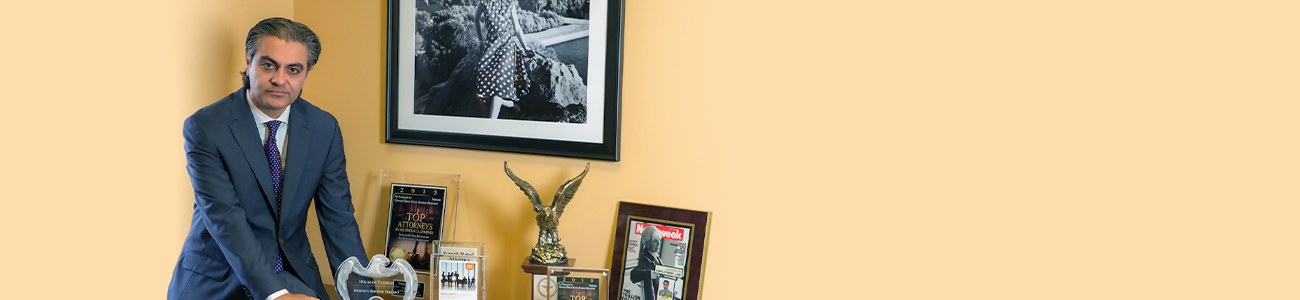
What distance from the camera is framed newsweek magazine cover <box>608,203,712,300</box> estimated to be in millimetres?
2014

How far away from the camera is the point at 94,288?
213 cm

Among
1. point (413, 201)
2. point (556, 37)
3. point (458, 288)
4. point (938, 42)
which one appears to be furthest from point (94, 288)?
point (938, 42)

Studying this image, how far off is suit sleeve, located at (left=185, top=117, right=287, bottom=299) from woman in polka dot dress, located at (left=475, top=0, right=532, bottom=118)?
73 centimetres

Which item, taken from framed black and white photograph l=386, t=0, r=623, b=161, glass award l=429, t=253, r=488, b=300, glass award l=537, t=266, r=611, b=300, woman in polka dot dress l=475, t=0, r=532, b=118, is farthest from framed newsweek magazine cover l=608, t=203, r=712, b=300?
woman in polka dot dress l=475, t=0, r=532, b=118

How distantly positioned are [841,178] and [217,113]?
65.6 inches

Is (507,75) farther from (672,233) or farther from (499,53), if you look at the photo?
(672,233)

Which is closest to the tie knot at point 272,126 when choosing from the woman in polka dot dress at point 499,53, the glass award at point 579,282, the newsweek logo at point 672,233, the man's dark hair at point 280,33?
the man's dark hair at point 280,33

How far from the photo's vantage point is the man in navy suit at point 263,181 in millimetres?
1931

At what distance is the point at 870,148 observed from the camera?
74.4 inches

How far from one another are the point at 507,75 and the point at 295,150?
63 centimetres

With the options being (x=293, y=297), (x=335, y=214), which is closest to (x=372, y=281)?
(x=293, y=297)

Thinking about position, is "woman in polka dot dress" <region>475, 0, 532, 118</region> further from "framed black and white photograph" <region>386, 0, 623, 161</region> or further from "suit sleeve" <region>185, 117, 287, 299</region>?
"suit sleeve" <region>185, 117, 287, 299</region>

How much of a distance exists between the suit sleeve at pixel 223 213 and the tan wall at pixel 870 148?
0.37 m

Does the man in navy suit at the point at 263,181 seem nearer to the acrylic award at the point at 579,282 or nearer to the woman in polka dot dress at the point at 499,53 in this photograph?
the woman in polka dot dress at the point at 499,53
